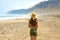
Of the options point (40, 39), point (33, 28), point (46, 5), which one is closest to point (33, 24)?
point (33, 28)

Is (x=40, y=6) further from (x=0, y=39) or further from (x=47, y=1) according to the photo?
(x=0, y=39)

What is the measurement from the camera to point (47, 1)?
9106 centimetres

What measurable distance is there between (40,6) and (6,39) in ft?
256

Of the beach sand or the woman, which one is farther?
the beach sand

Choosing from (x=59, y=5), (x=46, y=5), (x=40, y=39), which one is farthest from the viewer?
(x=46, y=5)

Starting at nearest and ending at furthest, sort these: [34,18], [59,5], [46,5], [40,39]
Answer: [34,18] → [40,39] → [59,5] → [46,5]

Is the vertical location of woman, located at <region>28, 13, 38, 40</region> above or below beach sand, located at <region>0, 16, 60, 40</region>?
above

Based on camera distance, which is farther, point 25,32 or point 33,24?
point 25,32

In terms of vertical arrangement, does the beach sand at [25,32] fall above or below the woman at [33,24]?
below

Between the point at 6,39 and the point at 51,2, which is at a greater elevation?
the point at 51,2

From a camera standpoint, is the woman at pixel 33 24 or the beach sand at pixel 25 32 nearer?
the woman at pixel 33 24

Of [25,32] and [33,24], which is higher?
[33,24]

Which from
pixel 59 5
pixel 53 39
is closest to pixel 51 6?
pixel 59 5

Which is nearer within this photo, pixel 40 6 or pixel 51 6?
pixel 51 6
